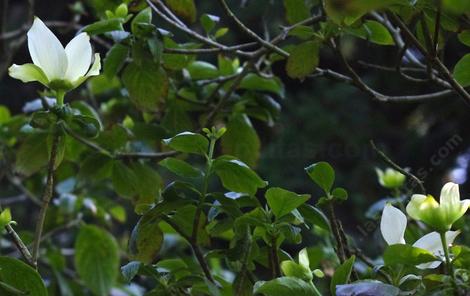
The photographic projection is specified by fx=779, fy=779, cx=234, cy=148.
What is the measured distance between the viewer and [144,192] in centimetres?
105

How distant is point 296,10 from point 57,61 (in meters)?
0.40

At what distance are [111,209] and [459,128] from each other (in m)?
1.45

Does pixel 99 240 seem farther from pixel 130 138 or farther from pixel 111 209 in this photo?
pixel 130 138

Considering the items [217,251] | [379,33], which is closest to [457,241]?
[379,33]

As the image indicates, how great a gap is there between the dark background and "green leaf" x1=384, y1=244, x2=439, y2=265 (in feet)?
6.11

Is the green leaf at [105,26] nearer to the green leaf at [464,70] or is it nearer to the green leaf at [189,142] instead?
the green leaf at [189,142]

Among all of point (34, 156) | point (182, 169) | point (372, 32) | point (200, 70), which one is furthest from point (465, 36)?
point (34, 156)

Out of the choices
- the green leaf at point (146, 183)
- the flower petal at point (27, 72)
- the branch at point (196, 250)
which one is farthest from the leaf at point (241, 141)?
the flower petal at point (27, 72)

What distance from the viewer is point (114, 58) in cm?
96

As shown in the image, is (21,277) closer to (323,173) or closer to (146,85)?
(323,173)

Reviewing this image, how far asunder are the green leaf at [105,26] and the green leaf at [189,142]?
0.24 metres

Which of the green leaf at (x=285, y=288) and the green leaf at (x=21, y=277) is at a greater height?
the green leaf at (x=285, y=288)

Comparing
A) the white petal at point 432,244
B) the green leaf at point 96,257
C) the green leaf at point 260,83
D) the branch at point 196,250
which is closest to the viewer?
the white petal at point 432,244

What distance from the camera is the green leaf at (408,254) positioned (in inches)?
22.6
